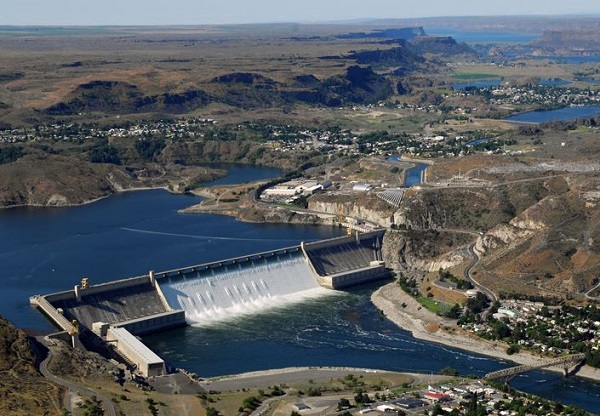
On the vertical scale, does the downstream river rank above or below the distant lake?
above

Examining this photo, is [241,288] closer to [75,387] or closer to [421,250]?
[421,250]

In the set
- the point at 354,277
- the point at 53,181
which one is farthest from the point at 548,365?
the point at 53,181

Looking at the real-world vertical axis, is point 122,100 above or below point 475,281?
above

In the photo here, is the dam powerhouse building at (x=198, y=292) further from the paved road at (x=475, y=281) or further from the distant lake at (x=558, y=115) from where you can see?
the distant lake at (x=558, y=115)

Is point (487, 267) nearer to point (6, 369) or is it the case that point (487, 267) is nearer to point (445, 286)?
point (445, 286)

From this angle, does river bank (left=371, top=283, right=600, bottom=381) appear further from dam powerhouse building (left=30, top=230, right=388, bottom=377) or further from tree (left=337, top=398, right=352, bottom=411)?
tree (left=337, top=398, right=352, bottom=411)

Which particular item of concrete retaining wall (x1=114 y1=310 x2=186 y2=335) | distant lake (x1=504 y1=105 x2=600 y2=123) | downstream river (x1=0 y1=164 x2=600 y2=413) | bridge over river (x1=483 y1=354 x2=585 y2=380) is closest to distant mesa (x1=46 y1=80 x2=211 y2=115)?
distant lake (x1=504 y1=105 x2=600 y2=123)
